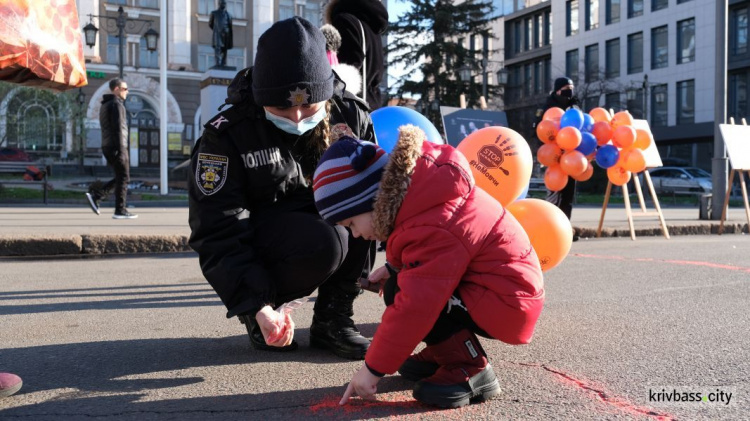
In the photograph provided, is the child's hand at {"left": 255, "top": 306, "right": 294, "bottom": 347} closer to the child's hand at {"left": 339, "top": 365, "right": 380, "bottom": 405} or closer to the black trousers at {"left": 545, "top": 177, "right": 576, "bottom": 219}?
the child's hand at {"left": 339, "top": 365, "right": 380, "bottom": 405}

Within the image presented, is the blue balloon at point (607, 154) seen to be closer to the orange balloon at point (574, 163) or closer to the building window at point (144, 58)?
the orange balloon at point (574, 163)

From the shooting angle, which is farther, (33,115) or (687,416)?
(33,115)

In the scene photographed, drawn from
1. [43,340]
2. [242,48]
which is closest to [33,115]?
[242,48]

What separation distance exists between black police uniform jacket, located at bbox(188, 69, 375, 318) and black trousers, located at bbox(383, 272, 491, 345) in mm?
472

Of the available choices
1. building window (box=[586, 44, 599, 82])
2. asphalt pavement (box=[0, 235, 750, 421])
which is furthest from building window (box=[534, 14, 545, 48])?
asphalt pavement (box=[0, 235, 750, 421])

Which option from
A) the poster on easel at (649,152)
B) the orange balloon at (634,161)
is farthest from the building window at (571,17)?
the orange balloon at (634,161)

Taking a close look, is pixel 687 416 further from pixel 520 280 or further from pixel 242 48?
pixel 242 48

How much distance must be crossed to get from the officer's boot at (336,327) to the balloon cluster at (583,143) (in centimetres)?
461

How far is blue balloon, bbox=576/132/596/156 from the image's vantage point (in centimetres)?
718

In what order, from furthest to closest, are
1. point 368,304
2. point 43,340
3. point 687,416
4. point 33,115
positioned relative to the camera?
1. point 33,115
2. point 368,304
3. point 43,340
4. point 687,416

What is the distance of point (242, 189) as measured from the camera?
275 cm

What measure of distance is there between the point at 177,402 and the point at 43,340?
1.22m

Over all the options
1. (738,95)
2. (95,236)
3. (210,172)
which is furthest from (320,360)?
(738,95)

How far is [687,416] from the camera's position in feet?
7.08
